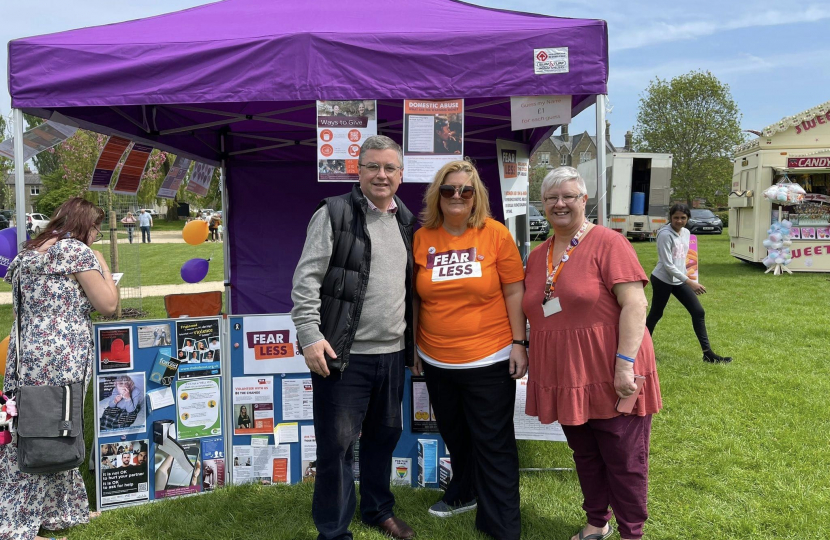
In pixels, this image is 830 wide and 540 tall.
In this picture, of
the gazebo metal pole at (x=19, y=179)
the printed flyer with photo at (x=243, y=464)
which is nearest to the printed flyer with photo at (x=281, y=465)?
the printed flyer with photo at (x=243, y=464)

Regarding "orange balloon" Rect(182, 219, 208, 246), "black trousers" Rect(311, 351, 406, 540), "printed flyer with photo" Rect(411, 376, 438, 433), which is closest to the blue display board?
"printed flyer with photo" Rect(411, 376, 438, 433)

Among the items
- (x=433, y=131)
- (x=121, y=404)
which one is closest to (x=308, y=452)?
(x=121, y=404)

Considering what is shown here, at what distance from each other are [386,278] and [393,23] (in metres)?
1.48

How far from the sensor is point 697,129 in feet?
100

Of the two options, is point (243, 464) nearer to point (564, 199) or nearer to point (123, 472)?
point (123, 472)

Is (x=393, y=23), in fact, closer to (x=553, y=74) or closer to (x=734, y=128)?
(x=553, y=74)

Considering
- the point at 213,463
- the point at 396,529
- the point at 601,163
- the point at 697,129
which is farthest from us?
the point at 697,129

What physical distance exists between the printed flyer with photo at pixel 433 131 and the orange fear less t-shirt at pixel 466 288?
51cm

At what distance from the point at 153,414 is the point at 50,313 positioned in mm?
764

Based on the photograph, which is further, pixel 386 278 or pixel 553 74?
pixel 553 74

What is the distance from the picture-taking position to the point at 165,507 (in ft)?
9.71

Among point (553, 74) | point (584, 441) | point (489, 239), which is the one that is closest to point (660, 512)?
point (584, 441)

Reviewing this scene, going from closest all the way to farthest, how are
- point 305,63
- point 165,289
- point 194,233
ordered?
1. point 305,63
2. point 194,233
3. point 165,289

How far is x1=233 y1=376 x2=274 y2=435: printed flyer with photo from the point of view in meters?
3.12
